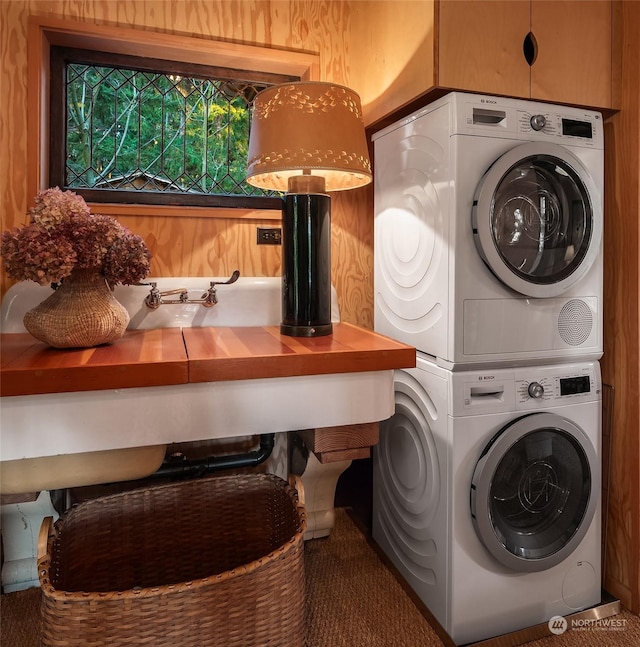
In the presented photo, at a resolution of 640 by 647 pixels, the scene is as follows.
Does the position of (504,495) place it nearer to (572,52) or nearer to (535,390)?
(535,390)

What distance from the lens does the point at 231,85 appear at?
197cm

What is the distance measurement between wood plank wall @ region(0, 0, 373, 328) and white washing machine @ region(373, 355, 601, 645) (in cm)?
72

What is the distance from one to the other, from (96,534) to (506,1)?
2120 mm

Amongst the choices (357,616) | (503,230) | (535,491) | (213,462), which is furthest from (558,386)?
(213,462)

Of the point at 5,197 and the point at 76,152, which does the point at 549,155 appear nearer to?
the point at 76,152

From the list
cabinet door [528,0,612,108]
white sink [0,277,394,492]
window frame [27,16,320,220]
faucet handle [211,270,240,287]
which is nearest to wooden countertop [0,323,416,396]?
white sink [0,277,394,492]

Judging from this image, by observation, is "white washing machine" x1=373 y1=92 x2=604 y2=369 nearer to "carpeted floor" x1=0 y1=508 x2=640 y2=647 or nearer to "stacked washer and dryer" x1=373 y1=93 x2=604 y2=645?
"stacked washer and dryer" x1=373 y1=93 x2=604 y2=645

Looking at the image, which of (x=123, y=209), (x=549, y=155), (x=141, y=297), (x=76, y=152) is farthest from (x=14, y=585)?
(x=549, y=155)

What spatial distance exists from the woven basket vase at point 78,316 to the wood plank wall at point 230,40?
0.52m

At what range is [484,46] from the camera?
4.81ft

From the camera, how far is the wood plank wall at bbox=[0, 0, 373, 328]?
5.39 feet

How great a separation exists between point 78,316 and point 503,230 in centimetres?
127
